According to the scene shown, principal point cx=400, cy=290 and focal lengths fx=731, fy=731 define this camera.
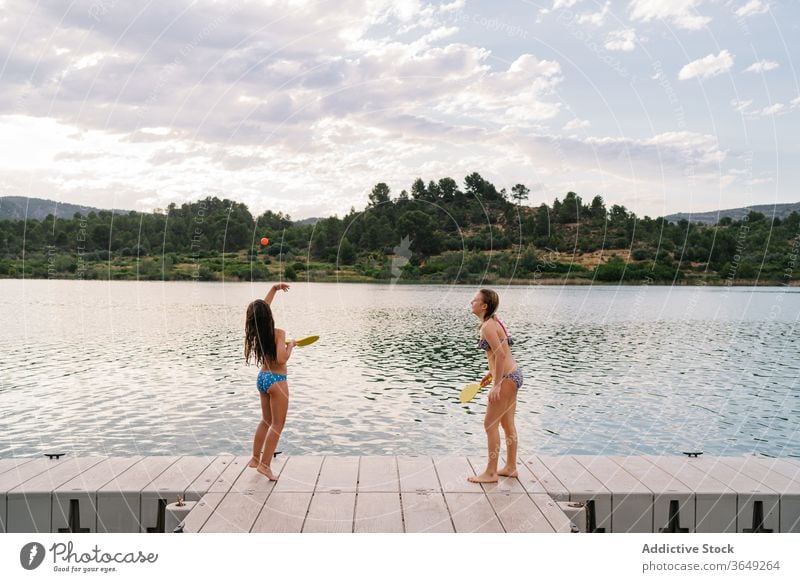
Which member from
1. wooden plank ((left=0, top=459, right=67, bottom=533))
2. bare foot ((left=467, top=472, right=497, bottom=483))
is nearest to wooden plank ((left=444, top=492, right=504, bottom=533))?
bare foot ((left=467, top=472, right=497, bottom=483))

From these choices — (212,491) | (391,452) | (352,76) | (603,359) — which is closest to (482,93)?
(352,76)

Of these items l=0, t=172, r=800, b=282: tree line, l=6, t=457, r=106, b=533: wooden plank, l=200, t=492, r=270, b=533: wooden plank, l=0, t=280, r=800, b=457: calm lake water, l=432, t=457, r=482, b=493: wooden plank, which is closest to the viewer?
l=200, t=492, r=270, b=533: wooden plank

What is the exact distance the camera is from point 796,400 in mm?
22344

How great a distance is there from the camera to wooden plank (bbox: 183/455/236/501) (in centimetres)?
767

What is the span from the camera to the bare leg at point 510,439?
8188 millimetres

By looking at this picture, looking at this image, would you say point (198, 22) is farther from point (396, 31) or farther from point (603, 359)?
point (603, 359)

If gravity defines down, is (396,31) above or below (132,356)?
above

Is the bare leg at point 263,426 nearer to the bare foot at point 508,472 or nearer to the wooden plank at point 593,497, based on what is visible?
the bare foot at point 508,472

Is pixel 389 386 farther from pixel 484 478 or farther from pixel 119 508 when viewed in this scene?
pixel 119 508

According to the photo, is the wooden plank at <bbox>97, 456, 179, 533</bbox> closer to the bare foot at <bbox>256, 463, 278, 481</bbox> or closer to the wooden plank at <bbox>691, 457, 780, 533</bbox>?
the bare foot at <bbox>256, 463, 278, 481</bbox>

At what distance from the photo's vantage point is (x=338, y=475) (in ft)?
27.2

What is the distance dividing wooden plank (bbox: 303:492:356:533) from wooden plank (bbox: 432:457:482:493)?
3.61ft

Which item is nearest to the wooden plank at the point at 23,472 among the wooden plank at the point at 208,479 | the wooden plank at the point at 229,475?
the wooden plank at the point at 208,479

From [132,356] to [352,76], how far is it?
18.3 m
